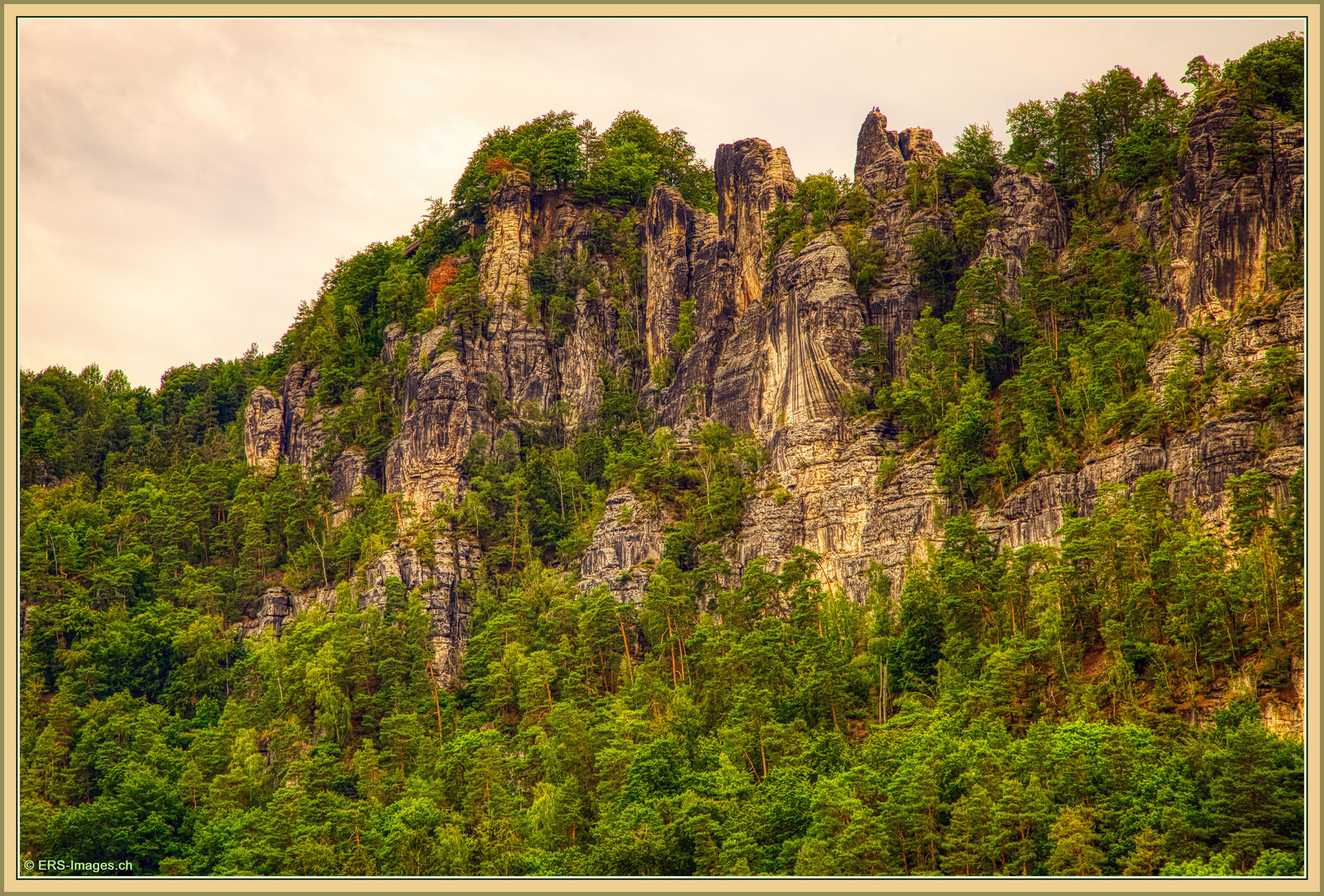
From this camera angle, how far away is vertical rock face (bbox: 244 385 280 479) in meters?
73.6

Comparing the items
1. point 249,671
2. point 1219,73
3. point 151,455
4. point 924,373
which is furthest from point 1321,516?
point 151,455

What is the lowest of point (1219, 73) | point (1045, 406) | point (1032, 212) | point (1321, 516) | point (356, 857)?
point (356, 857)

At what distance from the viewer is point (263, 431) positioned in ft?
244

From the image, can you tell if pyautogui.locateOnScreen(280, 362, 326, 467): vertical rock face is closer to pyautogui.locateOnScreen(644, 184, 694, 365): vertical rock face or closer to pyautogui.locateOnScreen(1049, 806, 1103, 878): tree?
pyautogui.locateOnScreen(644, 184, 694, 365): vertical rock face

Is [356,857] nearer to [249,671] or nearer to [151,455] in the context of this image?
[249,671]

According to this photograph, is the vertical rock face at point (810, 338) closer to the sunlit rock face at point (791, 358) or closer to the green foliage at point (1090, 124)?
the sunlit rock face at point (791, 358)

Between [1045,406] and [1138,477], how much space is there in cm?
574

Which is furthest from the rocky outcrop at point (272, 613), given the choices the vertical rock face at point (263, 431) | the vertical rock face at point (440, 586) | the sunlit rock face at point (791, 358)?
the vertical rock face at point (263, 431)

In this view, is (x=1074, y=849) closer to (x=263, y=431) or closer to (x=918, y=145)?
(x=918, y=145)

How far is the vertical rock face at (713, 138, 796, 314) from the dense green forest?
5.96ft

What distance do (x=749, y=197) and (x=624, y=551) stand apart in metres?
19.6

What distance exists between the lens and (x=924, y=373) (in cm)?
Answer: 5288

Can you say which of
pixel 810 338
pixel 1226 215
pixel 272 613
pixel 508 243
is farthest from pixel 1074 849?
pixel 508 243

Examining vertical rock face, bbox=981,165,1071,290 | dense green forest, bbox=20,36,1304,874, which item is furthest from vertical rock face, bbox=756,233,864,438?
vertical rock face, bbox=981,165,1071,290
